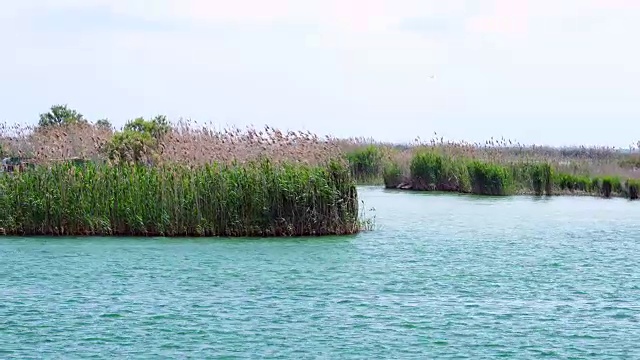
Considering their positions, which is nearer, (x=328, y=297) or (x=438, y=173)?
(x=328, y=297)

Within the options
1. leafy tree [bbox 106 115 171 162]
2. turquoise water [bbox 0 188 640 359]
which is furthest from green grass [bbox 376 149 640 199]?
turquoise water [bbox 0 188 640 359]

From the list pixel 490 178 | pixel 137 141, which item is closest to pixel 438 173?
pixel 490 178

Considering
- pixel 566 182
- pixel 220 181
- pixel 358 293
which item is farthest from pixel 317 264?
pixel 566 182

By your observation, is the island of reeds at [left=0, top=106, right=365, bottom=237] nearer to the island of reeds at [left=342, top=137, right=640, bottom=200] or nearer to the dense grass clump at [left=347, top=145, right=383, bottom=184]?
the island of reeds at [left=342, top=137, right=640, bottom=200]

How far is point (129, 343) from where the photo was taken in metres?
11.3

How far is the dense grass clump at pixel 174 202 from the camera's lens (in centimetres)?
2017

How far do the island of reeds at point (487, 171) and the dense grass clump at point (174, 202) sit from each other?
1515cm

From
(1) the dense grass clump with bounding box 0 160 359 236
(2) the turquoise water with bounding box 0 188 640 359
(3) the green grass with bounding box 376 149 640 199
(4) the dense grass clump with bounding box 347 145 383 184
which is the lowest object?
(2) the turquoise water with bounding box 0 188 640 359

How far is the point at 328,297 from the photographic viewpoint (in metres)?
14.2

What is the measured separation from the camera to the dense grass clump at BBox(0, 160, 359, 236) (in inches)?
794

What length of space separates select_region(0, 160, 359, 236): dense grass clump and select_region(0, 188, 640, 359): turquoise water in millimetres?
582

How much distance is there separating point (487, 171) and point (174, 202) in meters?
16.6

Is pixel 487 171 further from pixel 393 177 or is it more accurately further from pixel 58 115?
pixel 58 115

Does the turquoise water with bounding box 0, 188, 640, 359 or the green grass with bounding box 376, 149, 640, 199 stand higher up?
the green grass with bounding box 376, 149, 640, 199
